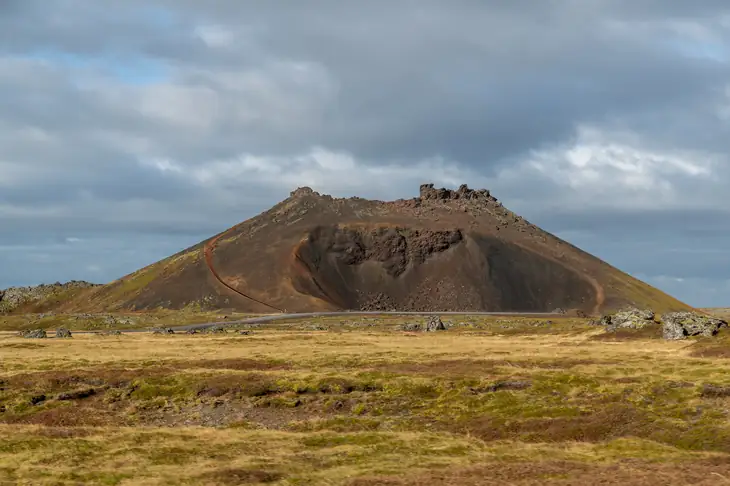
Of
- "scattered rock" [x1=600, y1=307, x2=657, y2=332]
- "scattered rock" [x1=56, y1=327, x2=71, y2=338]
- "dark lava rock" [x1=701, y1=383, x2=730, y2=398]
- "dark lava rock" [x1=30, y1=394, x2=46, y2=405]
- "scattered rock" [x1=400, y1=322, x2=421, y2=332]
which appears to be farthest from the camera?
"scattered rock" [x1=400, y1=322, x2=421, y2=332]

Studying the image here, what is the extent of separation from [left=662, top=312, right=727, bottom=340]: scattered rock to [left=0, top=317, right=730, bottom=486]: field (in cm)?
889

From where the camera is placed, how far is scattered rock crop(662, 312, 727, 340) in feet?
302

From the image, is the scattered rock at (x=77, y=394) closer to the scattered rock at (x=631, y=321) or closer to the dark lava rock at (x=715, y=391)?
the dark lava rock at (x=715, y=391)

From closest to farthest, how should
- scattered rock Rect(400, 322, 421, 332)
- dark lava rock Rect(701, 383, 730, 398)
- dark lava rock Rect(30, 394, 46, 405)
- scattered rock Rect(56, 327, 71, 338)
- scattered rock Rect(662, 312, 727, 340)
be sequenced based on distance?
dark lava rock Rect(701, 383, 730, 398)
dark lava rock Rect(30, 394, 46, 405)
scattered rock Rect(662, 312, 727, 340)
scattered rock Rect(56, 327, 71, 338)
scattered rock Rect(400, 322, 421, 332)

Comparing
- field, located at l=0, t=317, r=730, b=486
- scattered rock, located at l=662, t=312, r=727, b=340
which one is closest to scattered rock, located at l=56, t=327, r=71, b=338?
field, located at l=0, t=317, r=730, b=486

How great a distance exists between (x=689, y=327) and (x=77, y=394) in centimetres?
7465

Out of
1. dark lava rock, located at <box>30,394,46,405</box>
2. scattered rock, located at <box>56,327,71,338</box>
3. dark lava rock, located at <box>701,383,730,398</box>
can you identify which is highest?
scattered rock, located at <box>56,327,71,338</box>

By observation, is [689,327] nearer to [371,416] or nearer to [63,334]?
[371,416]

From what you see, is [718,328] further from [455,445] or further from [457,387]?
[455,445]

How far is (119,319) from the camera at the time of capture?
580 ft

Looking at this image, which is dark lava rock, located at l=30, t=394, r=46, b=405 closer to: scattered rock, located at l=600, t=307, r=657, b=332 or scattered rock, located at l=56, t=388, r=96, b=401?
scattered rock, located at l=56, t=388, r=96, b=401

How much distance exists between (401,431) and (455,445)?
5.83 meters

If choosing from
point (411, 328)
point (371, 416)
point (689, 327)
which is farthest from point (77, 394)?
point (411, 328)

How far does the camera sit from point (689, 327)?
94.9 m
